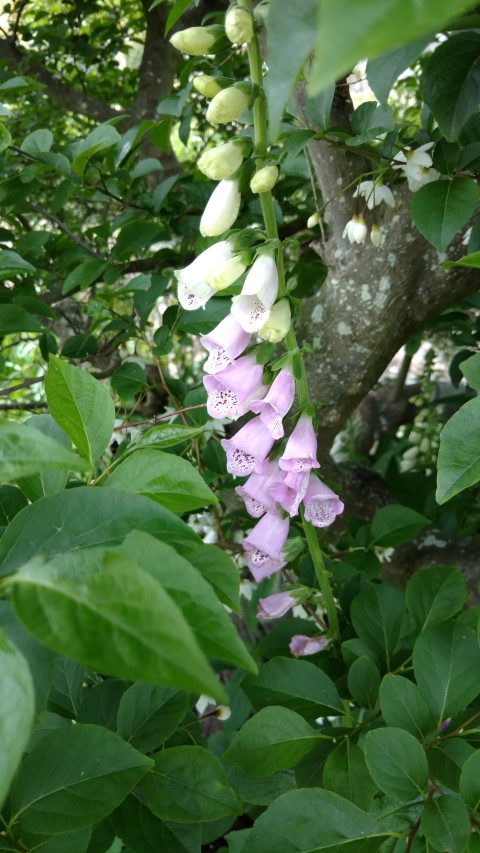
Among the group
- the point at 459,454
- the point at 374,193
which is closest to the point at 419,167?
the point at 374,193

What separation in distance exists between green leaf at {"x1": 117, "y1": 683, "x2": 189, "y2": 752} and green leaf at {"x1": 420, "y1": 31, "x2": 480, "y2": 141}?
516mm

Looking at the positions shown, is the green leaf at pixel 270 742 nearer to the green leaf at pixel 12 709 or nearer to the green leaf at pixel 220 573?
the green leaf at pixel 220 573

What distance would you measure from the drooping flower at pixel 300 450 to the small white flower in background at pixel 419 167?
1.08ft

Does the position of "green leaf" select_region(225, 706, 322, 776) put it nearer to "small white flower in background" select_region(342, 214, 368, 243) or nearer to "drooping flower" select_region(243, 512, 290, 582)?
"drooping flower" select_region(243, 512, 290, 582)

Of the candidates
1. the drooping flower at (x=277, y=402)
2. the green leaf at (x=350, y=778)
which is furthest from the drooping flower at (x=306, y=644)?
the drooping flower at (x=277, y=402)

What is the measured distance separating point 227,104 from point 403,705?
48 cm

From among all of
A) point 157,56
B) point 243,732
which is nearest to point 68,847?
point 243,732

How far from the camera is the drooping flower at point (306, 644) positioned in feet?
2.39

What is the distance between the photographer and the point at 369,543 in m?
1.00

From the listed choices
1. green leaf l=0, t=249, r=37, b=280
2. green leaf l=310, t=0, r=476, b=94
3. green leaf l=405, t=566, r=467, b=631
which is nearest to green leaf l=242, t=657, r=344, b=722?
green leaf l=405, t=566, r=467, b=631

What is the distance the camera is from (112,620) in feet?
0.80

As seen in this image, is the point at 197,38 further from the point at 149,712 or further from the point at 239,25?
the point at 149,712

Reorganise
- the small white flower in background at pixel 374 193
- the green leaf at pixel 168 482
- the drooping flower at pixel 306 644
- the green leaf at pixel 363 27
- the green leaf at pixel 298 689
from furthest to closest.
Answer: the small white flower in background at pixel 374 193 → the drooping flower at pixel 306 644 → the green leaf at pixel 298 689 → the green leaf at pixel 168 482 → the green leaf at pixel 363 27

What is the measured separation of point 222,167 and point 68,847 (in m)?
0.49
